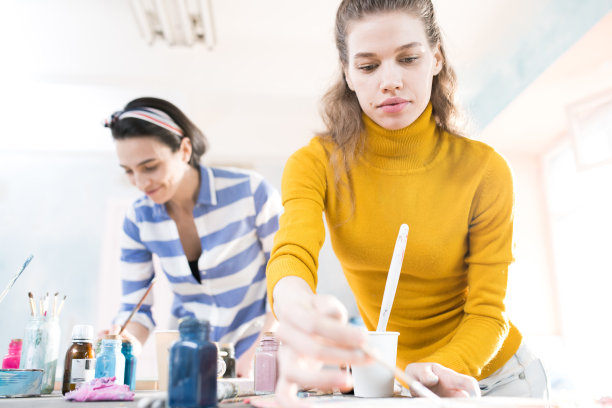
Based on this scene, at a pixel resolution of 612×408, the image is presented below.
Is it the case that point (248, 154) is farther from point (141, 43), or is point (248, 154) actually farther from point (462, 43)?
point (462, 43)

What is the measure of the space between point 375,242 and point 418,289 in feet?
0.44

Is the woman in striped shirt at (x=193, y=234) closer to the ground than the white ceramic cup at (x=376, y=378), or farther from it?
farther from it

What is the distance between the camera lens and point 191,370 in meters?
0.61

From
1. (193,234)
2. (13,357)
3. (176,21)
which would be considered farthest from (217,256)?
(176,21)

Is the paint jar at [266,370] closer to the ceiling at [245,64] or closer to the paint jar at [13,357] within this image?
the paint jar at [13,357]

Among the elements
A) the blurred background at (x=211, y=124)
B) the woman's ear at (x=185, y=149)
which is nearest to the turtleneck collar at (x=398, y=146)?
the woman's ear at (x=185, y=149)

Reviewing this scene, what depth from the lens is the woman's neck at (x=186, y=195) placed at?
186 cm

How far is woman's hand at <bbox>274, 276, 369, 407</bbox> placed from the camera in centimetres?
49

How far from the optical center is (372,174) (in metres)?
1.05

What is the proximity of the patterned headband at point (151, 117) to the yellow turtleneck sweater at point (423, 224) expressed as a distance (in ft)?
3.05

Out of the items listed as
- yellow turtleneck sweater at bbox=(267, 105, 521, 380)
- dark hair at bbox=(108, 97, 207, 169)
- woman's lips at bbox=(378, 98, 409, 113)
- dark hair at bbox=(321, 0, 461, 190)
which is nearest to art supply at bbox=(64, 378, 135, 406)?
yellow turtleneck sweater at bbox=(267, 105, 521, 380)

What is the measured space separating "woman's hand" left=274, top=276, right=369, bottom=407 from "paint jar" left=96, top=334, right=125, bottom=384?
0.66 meters

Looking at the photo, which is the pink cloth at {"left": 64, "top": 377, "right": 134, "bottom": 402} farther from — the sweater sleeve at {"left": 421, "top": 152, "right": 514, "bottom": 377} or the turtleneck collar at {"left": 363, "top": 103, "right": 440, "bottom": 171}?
the turtleneck collar at {"left": 363, "top": 103, "right": 440, "bottom": 171}

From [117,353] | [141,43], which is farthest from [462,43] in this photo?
[117,353]
